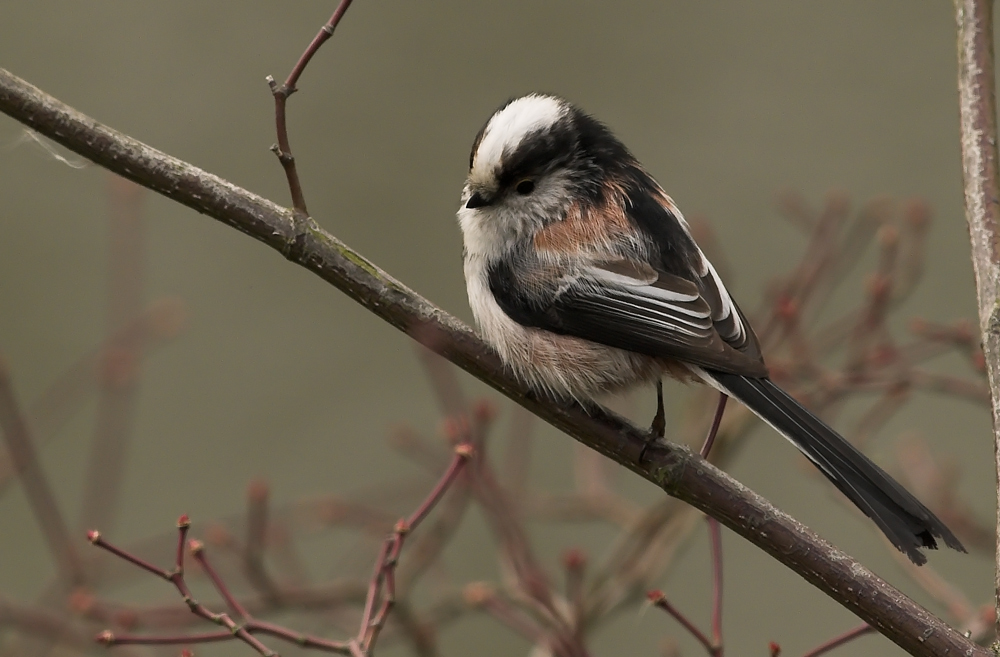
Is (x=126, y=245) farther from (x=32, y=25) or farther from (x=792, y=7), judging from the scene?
(x=792, y=7)

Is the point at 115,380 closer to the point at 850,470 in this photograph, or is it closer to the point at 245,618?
the point at 245,618

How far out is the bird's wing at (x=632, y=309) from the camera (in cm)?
169

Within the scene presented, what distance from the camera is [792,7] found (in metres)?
4.29

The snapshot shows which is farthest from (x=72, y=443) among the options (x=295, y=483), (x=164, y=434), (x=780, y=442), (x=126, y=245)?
(x=780, y=442)

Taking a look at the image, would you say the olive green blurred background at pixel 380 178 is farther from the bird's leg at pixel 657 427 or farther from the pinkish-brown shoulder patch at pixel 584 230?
the bird's leg at pixel 657 427

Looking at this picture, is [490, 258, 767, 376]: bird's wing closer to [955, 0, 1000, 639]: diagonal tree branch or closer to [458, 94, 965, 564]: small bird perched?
[458, 94, 965, 564]: small bird perched

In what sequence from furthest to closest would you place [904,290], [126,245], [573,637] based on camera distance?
[126,245] < [904,290] < [573,637]

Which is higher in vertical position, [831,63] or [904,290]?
[831,63]

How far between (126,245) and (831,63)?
9.08 ft

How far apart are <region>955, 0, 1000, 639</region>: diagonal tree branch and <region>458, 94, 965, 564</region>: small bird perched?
260mm

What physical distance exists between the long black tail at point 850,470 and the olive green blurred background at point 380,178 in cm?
203

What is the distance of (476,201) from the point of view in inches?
74.4

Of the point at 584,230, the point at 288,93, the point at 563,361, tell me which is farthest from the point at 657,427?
the point at 288,93

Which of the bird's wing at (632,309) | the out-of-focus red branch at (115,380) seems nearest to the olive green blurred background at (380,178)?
the out-of-focus red branch at (115,380)
